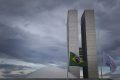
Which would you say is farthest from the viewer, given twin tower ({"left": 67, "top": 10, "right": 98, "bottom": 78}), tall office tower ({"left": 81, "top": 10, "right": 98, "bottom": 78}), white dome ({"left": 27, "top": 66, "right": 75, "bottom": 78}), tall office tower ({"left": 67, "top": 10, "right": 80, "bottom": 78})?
tall office tower ({"left": 67, "top": 10, "right": 80, "bottom": 78})

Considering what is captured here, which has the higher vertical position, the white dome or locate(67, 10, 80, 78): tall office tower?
locate(67, 10, 80, 78): tall office tower

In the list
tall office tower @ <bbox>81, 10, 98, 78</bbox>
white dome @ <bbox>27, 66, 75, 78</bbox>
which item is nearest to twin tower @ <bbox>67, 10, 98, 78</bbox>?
tall office tower @ <bbox>81, 10, 98, 78</bbox>

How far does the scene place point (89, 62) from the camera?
498 ft

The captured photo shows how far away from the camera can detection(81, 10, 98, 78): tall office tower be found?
149575mm

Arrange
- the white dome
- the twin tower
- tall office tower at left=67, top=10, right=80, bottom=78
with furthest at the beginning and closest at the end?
tall office tower at left=67, top=10, right=80, bottom=78, the twin tower, the white dome

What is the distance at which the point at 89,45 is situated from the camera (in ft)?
→ 502

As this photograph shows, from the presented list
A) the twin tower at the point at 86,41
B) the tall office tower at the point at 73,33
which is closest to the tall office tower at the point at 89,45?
the twin tower at the point at 86,41

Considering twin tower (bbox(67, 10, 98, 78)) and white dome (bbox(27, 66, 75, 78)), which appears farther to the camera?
twin tower (bbox(67, 10, 98, 78))

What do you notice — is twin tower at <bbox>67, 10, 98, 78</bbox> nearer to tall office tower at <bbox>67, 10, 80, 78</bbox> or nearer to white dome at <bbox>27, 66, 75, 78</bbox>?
tall office tower at <bbox>67, 10, 80, 78</bbox>

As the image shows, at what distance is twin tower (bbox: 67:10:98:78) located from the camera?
14912 cm

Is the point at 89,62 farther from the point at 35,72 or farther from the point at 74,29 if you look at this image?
the point at 35,72

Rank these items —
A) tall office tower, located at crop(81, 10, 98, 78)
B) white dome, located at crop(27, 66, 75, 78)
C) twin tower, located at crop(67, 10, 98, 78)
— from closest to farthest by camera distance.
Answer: white dome, located at crop(27, 66, 75, 78) → twin tower, located at crop(67, 10, 98, 78) → tall office tower, located at crop(81, 10, 98, 78)

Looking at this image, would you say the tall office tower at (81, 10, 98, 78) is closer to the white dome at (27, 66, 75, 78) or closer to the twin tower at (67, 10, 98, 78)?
the twin tower at (67, 10, 98, 78)

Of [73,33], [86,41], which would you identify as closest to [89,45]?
[86,41]
